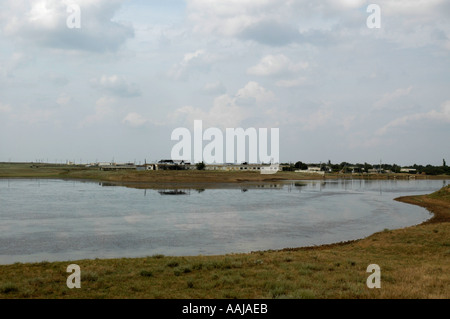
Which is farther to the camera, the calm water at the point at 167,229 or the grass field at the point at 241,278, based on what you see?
the calm water at the point at 167,229

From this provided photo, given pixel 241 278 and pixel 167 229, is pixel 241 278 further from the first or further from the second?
pixel 167 229

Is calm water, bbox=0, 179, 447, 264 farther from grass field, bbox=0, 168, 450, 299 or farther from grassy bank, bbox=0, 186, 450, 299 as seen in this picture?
grassy bank, bbox=0, 186, 450, 299

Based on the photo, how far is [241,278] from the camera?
13.2 m

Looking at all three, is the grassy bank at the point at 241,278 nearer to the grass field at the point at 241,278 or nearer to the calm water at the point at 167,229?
the grass field at the point at 241,278

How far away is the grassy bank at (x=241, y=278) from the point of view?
11.1 metres

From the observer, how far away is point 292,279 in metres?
13.1

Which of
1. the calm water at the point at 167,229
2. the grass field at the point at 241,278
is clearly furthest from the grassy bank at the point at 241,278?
the calm water at the point at 167,229

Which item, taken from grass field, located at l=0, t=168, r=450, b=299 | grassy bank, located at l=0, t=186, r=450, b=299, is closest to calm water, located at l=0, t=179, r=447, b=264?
grass field, located at l=0, t=168, r=450, b=299

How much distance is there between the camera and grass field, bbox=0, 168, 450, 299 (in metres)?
11.1
